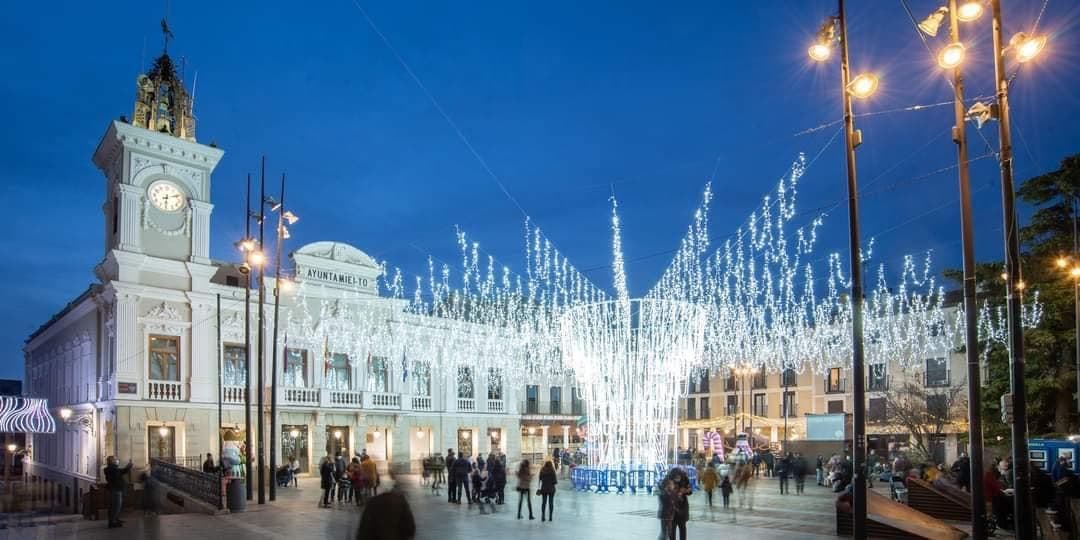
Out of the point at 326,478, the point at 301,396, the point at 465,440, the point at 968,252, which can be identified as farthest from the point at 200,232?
the point at 968,252

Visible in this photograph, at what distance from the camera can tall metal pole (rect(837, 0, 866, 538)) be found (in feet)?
39.2

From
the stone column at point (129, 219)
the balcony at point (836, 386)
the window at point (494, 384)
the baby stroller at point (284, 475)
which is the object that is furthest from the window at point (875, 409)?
the stone column at point (129, 219)

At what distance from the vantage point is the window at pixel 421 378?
137 feet

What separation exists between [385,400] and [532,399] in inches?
453

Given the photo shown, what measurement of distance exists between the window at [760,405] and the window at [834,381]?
606 centimetres

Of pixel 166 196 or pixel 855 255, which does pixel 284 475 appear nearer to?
pixel 166 196

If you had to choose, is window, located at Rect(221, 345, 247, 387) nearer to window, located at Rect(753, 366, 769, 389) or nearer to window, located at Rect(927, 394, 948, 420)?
window, located at Rect(927, 394, 948, 420)

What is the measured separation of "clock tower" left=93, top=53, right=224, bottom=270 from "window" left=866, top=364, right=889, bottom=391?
39114 millimetres

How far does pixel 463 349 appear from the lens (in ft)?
145

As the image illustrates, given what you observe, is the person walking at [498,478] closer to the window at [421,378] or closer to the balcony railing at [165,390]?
the balcony railing at [165,390]

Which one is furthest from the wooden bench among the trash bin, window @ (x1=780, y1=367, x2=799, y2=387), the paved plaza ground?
window @ (x1=780, y1=367, x2=799, y2=387)

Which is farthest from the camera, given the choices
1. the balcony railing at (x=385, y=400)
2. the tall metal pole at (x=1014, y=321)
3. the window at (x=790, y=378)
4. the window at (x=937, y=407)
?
the window at (x=790, y=378)

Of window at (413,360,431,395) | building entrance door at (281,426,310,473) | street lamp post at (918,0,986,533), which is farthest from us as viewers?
window at (413,360,431,395)

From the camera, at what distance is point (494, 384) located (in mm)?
46062
